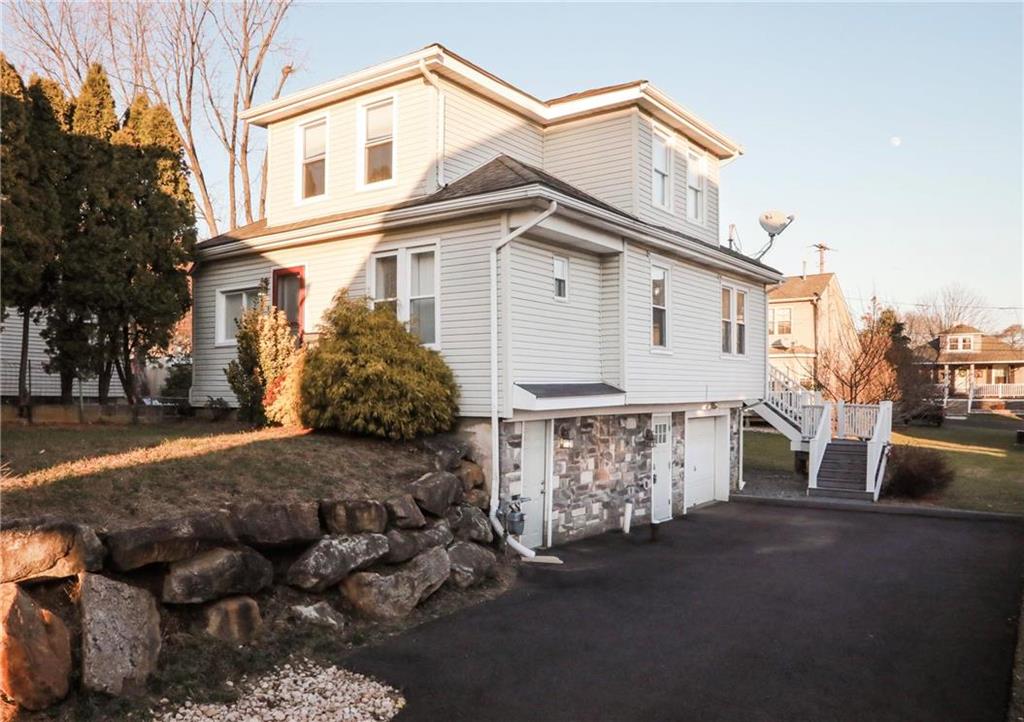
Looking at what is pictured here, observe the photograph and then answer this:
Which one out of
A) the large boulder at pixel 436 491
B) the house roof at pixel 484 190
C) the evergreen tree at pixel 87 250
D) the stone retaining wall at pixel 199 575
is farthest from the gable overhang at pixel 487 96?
the stone retaining wall at pixel 199 575

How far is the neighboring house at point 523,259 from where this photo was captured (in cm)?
1129

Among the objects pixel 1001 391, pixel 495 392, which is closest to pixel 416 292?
pixel 495 392

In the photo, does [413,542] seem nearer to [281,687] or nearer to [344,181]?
[281,687]

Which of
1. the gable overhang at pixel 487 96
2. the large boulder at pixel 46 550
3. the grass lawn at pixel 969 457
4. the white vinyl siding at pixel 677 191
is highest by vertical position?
the gable overhang at pixel 487 96

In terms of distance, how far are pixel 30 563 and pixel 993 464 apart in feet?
83.7

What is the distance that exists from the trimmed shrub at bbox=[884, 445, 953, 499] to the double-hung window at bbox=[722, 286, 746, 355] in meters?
Result: 4.51

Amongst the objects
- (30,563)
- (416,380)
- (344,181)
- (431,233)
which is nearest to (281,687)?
(30,563)

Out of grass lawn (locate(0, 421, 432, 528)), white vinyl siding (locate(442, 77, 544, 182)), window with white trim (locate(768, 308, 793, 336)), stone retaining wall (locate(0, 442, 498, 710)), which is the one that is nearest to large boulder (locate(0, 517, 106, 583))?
stone retaining wall (locate(0, 442, 498, 710))

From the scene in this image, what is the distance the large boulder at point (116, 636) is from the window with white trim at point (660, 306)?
395 inches

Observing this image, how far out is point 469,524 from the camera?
33.2 ft

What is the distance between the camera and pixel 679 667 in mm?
7121

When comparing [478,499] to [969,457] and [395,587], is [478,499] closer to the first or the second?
[395,587]

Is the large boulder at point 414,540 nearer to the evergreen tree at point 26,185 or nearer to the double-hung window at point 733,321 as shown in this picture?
the evergreen tree at point 26,185

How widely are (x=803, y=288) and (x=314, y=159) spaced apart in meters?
31.2
